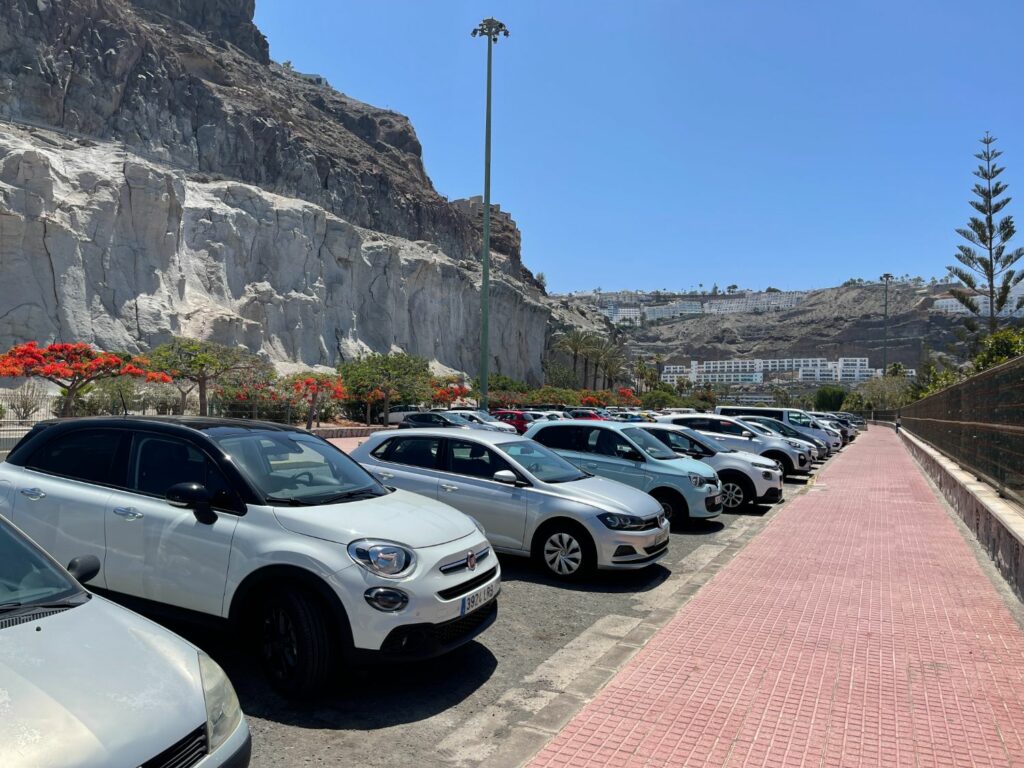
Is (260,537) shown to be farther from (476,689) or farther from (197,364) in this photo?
(197,364)

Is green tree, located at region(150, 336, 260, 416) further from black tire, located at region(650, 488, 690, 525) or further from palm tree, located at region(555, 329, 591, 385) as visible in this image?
palm tree, located at region(555, 329, 591, 385)

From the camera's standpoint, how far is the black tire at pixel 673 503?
1048cm

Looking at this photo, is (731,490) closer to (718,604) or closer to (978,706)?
(718,604)

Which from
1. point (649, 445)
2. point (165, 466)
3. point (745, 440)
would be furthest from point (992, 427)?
Result: point (165, 466)

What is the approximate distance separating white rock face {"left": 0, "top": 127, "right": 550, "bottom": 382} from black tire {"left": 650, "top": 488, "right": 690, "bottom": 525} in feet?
146

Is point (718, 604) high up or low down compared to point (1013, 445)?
down

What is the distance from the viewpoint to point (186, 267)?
53906 mm

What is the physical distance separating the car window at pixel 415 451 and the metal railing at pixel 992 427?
6500 mm

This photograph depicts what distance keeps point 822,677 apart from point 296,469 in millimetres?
4076

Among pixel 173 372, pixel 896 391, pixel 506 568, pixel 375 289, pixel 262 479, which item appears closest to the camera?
pixel 262 479

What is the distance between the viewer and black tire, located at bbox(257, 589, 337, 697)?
4.26 metres

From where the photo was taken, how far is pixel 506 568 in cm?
804

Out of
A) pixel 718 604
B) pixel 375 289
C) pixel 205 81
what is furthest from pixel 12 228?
pixel 718 604

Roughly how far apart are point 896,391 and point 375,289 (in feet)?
200
